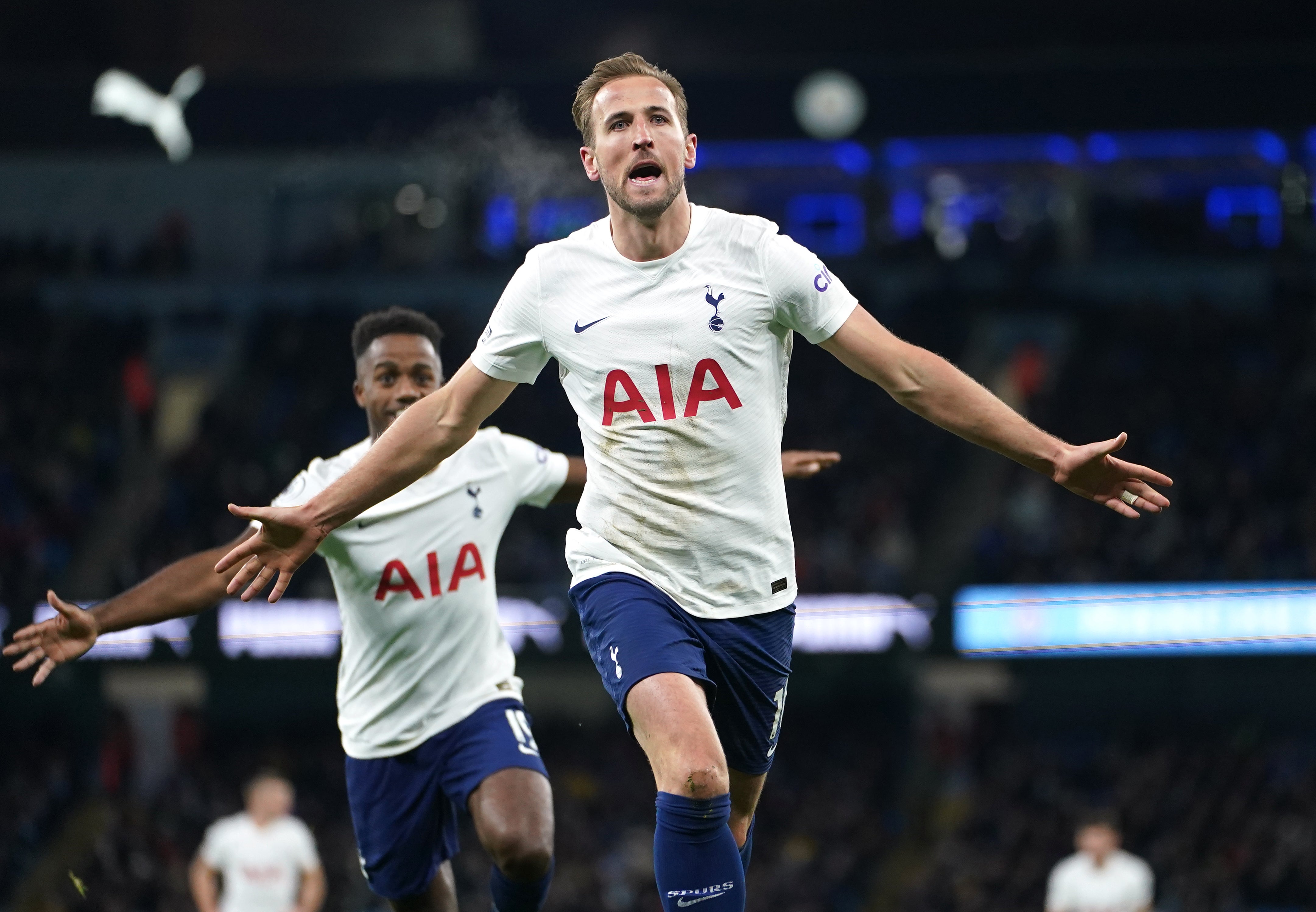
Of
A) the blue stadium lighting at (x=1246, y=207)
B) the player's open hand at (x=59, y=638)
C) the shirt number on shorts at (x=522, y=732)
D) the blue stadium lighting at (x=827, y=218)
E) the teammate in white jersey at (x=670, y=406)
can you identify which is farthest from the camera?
the blue stadium lighting at (x=827, y=218)

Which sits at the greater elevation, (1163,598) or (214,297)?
(214,297)

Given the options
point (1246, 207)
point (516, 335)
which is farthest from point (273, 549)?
point (1246, 207)

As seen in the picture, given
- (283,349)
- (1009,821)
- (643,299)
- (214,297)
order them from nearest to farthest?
1. (643,299)
2. (1009,821)
3. (283,349)
4. (214,297)

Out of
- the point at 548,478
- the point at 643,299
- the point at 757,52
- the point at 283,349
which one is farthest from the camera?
the point at 283,349


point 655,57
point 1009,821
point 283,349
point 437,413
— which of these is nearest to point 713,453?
point 437,413

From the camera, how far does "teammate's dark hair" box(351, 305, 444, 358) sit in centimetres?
616

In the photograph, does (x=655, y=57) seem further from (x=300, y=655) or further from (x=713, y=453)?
(x=713, y=453)

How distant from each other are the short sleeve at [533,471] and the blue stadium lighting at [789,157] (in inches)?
682

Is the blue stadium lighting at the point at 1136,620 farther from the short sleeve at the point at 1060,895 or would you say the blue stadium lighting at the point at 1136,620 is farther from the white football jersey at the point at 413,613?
the white football jersey at the point at 413,613

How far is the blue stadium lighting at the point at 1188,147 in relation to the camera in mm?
25703

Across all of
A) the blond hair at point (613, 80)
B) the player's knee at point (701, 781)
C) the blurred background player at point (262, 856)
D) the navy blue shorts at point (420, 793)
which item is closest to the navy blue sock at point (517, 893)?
the navy blue shorts at point (420, 793)

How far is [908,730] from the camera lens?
71.1 ft

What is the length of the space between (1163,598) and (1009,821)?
3.31 metres

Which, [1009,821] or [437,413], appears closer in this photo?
[437,413]
